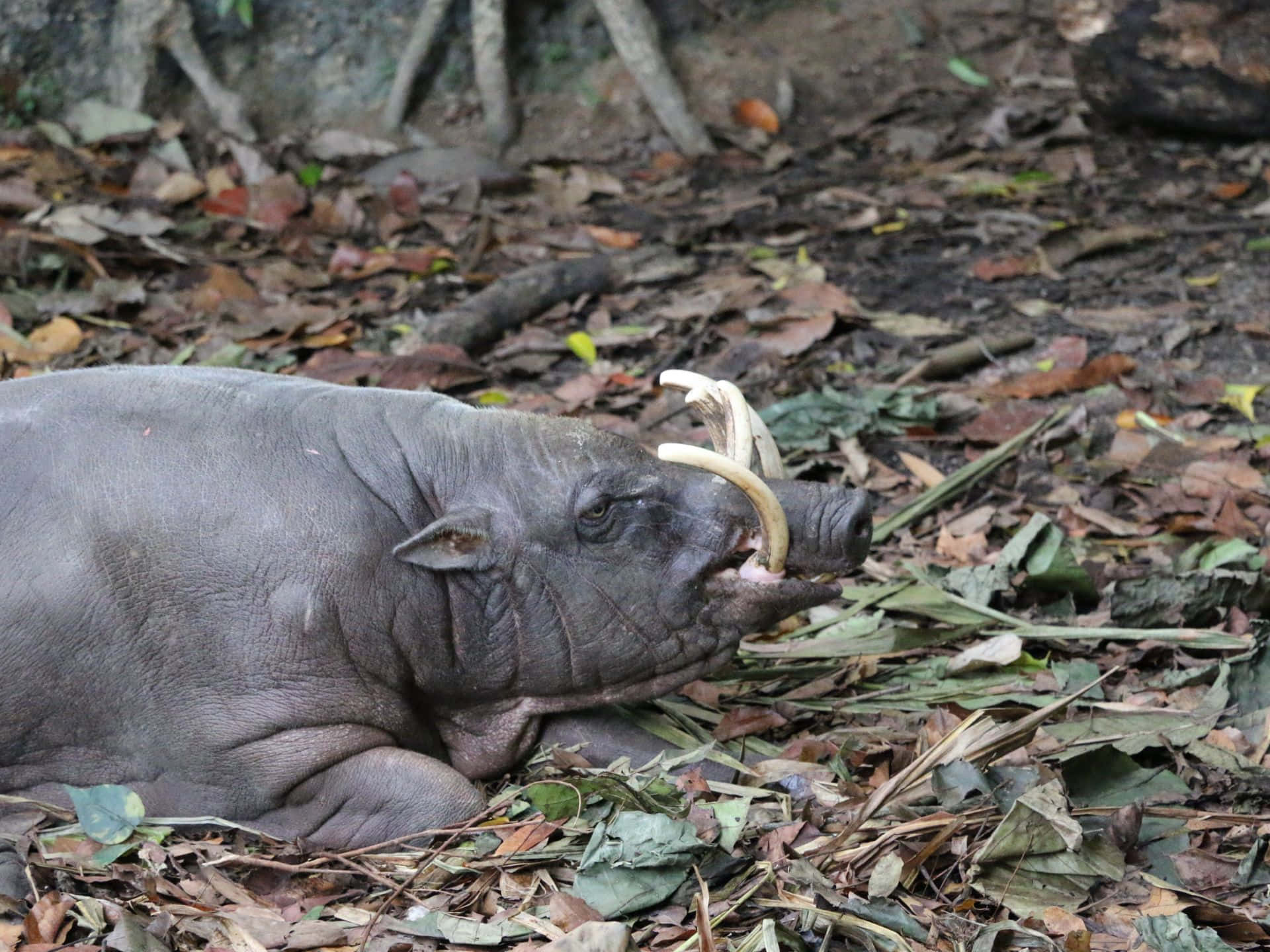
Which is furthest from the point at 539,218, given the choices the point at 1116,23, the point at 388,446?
the point at 388,446

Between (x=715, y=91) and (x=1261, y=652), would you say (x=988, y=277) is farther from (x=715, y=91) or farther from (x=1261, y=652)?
(x=1261, y=652)

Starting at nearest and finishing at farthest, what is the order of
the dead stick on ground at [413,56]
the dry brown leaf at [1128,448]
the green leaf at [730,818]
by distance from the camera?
1. the green leaf at [730,818]
2. the dry brown leaf at [1128,448]
3. the dead stick on ground at [413,56]

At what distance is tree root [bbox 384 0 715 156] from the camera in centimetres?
1001

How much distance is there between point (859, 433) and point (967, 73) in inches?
217

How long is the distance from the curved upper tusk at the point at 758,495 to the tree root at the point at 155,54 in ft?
20.6

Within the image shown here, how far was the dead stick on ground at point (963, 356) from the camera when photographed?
7.23m

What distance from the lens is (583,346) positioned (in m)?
7.61

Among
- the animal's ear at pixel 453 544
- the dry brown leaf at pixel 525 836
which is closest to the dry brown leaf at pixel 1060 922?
the dry brown leaf at pixel 525 836

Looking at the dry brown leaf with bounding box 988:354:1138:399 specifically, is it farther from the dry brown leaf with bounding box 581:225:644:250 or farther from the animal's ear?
the animal's ear

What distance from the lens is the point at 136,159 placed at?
9.21 meters

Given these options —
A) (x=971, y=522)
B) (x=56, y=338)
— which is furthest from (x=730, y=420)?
(x=56, y=338)

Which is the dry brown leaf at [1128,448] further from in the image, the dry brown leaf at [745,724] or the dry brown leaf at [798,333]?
the dry brown leaf at [745,724]

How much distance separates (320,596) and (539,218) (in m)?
5.53

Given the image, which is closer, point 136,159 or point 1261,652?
point 1261,652
